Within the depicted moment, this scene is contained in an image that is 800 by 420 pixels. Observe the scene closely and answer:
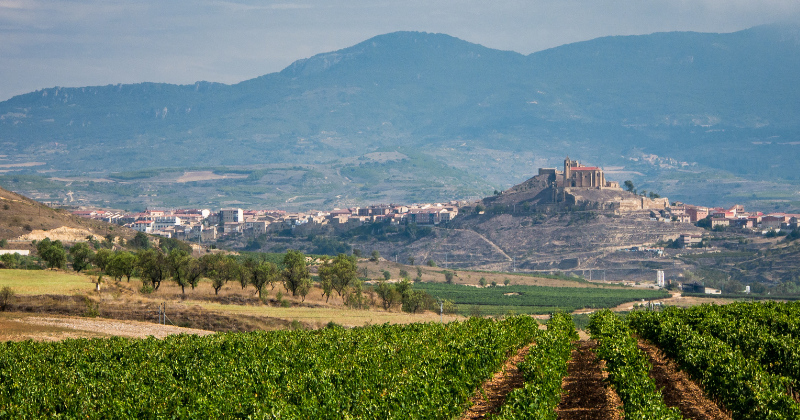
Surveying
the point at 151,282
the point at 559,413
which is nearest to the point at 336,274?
the point at 151,282

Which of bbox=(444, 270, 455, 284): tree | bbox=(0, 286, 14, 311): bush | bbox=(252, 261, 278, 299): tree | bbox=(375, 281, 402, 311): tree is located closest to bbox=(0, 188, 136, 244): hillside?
bbox=(252, 261, 278, 299): tree

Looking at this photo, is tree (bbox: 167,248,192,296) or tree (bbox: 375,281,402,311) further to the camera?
tree (bbox: 375,281,402,311)

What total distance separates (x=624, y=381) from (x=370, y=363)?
29.1ft

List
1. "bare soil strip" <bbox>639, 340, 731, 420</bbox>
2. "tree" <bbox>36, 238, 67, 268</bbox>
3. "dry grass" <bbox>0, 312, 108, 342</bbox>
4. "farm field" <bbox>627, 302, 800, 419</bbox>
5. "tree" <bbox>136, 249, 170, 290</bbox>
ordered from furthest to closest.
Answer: "tree" <bbox>36, 238, 67, 268</bbox>
"tree" <bbox>136, 249, 170, 290</bbox>
"dry grass" <bbox>0, 312, 108, 342</bbox>
"bare soil strip" <bbox>639, 340, 731, 420</bbox>
"farm field" <bbox>627, 302, 800, 419</bbox>

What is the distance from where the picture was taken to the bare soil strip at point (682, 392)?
25527 millimetres

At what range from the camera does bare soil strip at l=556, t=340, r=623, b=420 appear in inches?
998

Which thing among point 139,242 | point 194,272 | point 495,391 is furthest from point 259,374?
point 139,242

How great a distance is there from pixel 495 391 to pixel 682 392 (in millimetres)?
6341

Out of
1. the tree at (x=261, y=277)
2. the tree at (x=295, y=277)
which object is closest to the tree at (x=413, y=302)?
the tree at (x=295, y=277)

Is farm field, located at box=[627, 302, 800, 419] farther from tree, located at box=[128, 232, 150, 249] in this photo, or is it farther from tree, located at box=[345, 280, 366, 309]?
tree, located at box=[128, 232, 150, 249]

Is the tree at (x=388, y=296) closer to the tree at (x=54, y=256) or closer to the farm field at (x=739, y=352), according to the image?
the tree at (x=54, y=256)

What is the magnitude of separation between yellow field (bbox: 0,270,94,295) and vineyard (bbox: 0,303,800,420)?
78.3ft

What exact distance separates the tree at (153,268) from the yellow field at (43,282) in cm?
467

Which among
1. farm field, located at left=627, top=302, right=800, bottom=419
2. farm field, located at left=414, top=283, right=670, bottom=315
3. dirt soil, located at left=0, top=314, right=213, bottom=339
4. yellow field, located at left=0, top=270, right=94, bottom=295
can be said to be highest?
yellow field, located at left=0, top=270, right=94, bottom=295
